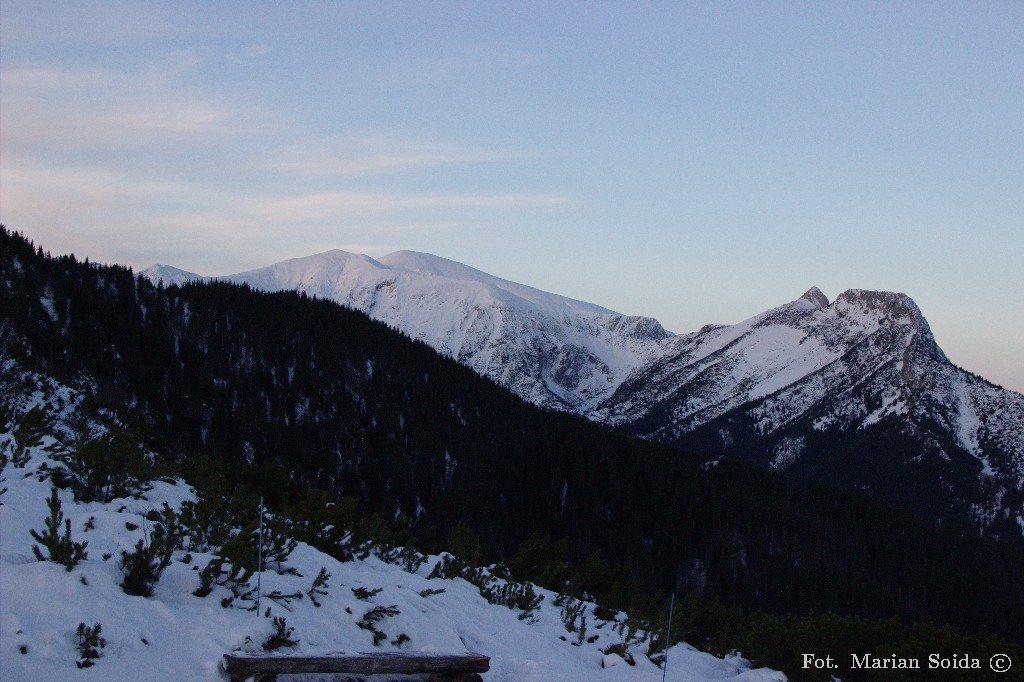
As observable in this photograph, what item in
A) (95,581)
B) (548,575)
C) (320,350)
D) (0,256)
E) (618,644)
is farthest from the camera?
(320,350)

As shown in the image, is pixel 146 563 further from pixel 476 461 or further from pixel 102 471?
pixel 476 461

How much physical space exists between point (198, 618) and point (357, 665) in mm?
2123

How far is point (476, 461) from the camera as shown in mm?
138250

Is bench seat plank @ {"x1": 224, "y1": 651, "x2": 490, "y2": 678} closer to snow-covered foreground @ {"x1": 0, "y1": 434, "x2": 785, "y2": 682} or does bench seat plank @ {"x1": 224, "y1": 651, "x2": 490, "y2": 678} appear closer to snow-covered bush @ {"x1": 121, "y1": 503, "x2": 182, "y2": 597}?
snow-covered foreground @ {"x1": 0, "y1": 434, "x2": 785, "y2": 682}

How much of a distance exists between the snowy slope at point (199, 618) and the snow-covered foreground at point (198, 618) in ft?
0.06

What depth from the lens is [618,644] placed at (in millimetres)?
14719

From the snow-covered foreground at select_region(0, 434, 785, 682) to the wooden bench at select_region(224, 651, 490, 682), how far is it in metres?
0.37

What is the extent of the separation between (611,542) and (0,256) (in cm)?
9435

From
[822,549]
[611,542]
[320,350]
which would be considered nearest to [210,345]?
[320,350]

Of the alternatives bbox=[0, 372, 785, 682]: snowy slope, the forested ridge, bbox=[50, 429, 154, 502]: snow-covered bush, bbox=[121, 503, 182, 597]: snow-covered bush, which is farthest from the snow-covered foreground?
the forested ridge

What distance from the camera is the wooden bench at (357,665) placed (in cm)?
841

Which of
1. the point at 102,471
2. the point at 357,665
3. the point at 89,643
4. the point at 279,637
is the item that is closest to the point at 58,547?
the point at 89,643

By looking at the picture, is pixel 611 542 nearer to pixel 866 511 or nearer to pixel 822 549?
pixel 822 549

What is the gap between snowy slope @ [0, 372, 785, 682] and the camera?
8344mm
